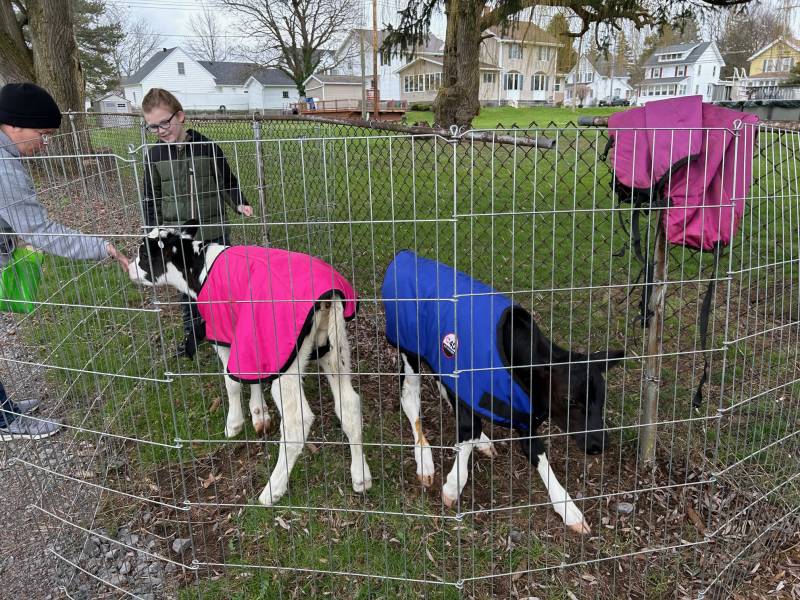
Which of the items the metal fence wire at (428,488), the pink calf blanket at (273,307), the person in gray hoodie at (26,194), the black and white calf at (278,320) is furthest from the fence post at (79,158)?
the pink calf blanket at (273,307)

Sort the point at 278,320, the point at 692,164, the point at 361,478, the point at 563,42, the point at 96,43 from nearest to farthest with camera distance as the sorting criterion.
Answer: the point at 692,164 → the point at 278,320 → the point at 361,478 → the point at 563,42 → the point at 96,43

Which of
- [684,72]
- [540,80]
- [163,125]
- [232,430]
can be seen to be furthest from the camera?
[684,72]

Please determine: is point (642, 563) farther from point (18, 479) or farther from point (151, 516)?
point (18, 479)

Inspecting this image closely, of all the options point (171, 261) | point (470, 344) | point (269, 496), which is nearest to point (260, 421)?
point (269, 496)

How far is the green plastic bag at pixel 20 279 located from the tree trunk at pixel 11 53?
38.5 feet

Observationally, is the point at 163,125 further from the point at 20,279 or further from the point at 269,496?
the point at 269,496

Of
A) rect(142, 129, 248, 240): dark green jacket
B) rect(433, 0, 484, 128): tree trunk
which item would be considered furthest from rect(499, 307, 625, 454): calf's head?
rect(433, 0, 484, 128): tree trunk

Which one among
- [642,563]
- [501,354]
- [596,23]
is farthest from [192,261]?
[596,23]

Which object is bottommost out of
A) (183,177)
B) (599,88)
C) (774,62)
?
(183,177)

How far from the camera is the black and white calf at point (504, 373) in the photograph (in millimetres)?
2922

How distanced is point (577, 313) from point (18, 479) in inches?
179

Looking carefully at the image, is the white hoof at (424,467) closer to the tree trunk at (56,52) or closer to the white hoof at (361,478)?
the white hoof at (361,478)

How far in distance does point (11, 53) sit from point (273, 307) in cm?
1334

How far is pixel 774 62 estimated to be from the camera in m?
14.7
